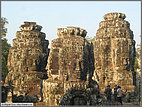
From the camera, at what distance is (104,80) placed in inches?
736

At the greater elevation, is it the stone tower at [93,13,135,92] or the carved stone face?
the stone tower at [93,13,135,92]

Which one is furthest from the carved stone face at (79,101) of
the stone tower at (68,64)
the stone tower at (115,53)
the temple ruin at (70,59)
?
the stone tower at (115,53)

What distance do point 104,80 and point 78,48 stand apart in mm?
6837

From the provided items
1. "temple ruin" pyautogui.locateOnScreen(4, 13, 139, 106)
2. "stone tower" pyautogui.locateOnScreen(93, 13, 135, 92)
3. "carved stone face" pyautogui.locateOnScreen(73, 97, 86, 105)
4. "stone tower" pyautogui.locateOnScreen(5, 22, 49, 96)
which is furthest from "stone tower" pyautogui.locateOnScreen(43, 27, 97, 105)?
"stone tower" pyautogui.locateOnScreen(93, 13, 135, 92)

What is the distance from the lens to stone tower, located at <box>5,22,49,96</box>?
1719 centimetres

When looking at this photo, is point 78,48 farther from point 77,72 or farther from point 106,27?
point 106,27

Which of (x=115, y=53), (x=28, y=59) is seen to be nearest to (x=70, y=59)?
(x=28, y=59)

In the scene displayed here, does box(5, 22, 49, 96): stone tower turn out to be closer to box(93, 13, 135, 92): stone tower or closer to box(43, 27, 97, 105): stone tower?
box(43, 27, 97, 105): stone tower

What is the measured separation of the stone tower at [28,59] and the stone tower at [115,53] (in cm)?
509

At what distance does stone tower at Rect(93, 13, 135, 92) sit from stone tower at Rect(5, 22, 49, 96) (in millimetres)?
5093

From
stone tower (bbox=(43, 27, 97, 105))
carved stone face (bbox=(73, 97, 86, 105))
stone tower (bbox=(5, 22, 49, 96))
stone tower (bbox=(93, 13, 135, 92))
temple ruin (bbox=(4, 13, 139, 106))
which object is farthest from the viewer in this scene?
stone tower (bbox=(93, 13, 135, 92))

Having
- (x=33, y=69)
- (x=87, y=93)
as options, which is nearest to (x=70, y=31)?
(x=87, y=93)

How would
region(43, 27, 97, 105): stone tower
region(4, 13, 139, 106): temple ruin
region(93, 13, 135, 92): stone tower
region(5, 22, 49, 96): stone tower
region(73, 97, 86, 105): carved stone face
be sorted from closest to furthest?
region(73, 97, 86, 105): carved stone face, region(43, 27, 97, 105): stone tower, region(4, 13, 139, 106): temple ruin, region(5, 22, 49, 96): stone tower, region(93, 13, 135, 92): stone tower

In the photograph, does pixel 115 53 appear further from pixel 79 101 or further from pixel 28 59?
pixel 79 101
